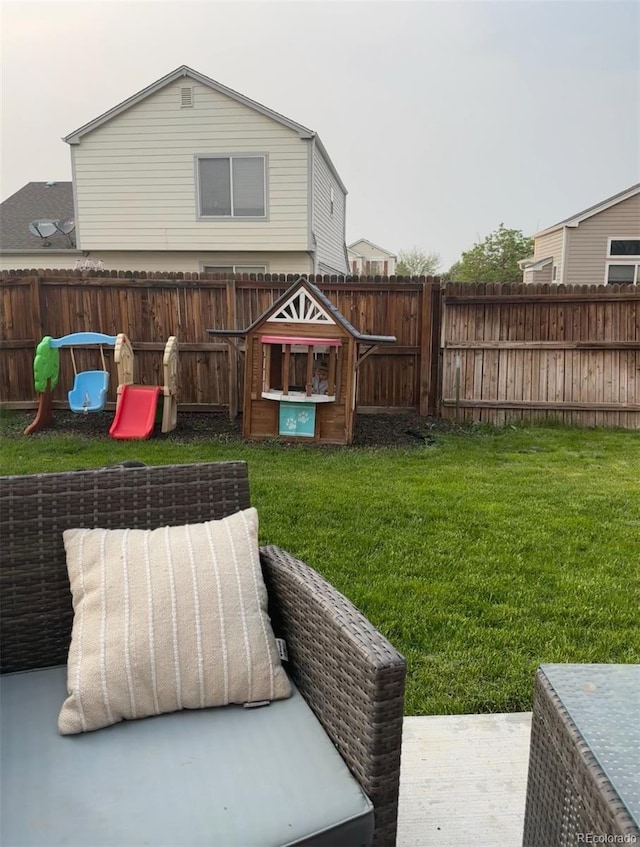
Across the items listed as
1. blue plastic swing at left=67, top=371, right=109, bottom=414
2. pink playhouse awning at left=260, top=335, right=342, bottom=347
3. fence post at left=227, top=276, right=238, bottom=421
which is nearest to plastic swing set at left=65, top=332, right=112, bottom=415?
blue plastic swing at left=67, top=371, right=109, bottom=414

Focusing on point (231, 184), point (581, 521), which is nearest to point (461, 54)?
point (581, 521)

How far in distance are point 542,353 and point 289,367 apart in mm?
3094

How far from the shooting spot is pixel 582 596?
2.84 m

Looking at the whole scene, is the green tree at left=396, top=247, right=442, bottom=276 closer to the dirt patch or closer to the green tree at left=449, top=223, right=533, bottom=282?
the green tree at left=449, top=223, right=533, bottom=282

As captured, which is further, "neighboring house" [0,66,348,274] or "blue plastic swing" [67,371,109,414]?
"neighboring house" [0,66,348,274]

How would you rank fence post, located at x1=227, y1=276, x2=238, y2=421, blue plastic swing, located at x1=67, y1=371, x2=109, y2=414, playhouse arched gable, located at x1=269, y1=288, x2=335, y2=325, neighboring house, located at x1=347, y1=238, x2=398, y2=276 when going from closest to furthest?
playhouse arched gable, located at x1=269, y1=288, x2=335, y2=325 → blue plastic swing, located at x1=67, y1=371, x2=109, y2=414 → fence post, located at x1=227, y1=276, x2=238, y2=421 → neighboring house, located at x1=347, y1=238, x2=398, y2=276

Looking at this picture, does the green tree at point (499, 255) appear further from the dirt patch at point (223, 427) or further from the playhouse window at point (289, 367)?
the playhouse window at point (289, 367)

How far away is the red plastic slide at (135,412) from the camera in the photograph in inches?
252

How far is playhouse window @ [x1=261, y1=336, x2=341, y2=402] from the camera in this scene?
602 centimetres

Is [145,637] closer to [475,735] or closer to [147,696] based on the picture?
[147,696]

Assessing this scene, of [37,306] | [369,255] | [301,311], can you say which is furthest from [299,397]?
[369,255]

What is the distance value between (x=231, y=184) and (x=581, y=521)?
9.80 m

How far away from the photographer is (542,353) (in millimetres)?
7176

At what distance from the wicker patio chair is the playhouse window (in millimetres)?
4250
